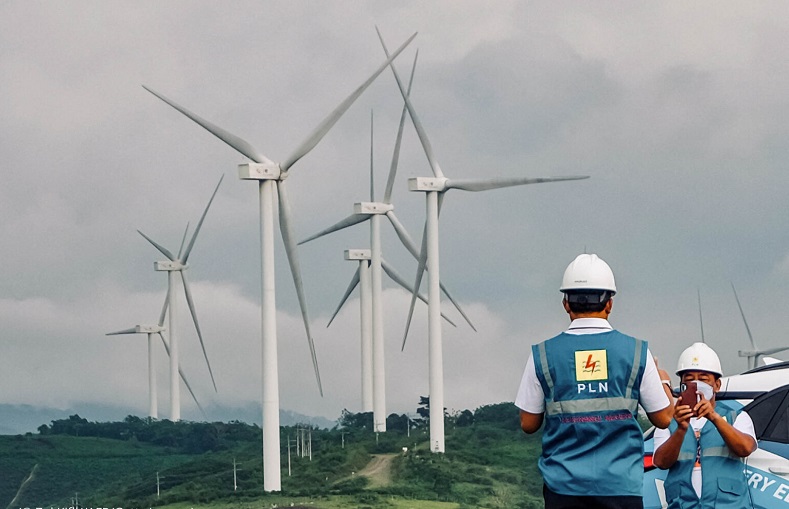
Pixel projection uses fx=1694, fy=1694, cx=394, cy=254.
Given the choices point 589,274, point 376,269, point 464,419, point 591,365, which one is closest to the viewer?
point 591,365

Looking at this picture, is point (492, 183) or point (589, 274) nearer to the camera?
point (589, 274)

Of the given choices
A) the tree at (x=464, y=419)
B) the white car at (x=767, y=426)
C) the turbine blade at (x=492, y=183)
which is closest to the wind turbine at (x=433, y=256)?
the turbine blade at (x=492, y=183)

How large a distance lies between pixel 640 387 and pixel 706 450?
312cm

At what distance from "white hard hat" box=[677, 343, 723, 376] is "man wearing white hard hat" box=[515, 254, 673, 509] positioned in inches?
103

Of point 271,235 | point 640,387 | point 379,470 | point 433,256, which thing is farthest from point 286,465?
point 640,387

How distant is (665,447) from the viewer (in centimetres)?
1363

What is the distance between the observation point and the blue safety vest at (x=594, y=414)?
1104 centimetres

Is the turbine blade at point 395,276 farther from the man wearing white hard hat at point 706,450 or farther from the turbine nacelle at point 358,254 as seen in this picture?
the man wearing white hard hat at point 706,450

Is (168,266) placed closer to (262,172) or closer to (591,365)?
(262,172)

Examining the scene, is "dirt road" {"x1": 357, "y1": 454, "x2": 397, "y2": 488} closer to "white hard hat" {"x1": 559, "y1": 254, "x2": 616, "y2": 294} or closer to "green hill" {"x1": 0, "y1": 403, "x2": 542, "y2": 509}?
"green hill" {"x1": 0, "y1": 403, "x2": 542, "y2": 509}

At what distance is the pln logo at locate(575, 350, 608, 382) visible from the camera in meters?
11.1

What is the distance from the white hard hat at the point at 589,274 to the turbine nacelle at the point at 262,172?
5088cm

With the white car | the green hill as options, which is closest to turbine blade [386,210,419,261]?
the green hill

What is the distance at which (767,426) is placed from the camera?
14547mm
